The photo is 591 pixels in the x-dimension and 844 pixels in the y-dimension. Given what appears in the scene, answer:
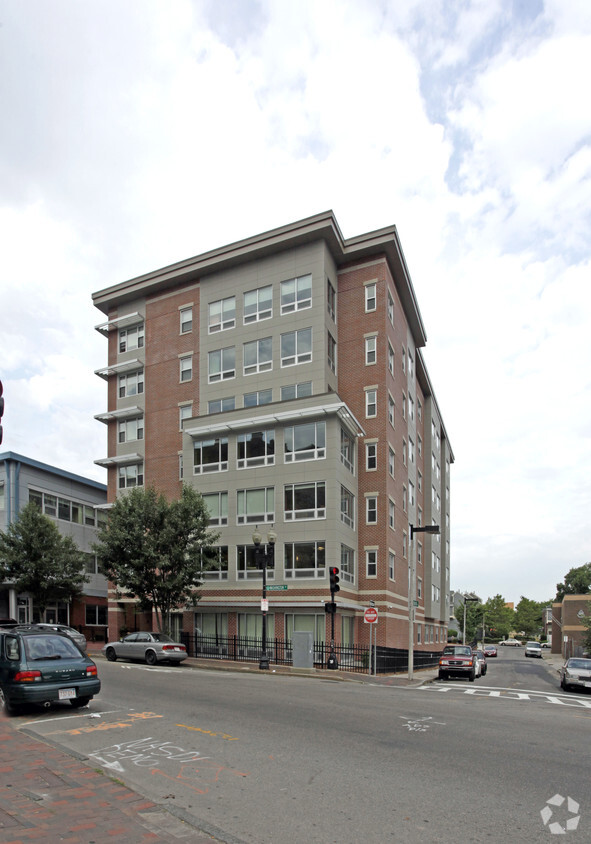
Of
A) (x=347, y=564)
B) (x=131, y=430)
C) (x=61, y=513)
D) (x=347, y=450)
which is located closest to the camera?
(x=347, y=564)

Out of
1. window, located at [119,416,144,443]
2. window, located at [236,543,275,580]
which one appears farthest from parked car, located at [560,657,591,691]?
window, located at [119,416,144,443]

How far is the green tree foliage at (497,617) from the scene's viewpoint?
137900 millimetres

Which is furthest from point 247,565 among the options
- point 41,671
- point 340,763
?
point 340,763

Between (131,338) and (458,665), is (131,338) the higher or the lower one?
the higher one

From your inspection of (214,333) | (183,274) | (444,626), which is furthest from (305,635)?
(444,626)

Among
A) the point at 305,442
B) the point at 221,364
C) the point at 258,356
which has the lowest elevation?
the point at 305,442

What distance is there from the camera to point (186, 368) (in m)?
42.9

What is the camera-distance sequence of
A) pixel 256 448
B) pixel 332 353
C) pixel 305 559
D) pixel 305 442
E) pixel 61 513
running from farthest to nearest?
pixel 61 513 < pixel 332 353 < pixel 256 448 < pixel 305 442 < pixel 305 559

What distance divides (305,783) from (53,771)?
307 cm

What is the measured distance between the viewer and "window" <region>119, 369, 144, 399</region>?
45312 mm

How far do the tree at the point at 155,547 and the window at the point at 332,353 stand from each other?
11.2 metres

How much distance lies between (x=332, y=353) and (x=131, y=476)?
15.8 meters

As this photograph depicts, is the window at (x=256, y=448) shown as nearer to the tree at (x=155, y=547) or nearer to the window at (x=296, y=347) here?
the tree at (x=155, y=547)

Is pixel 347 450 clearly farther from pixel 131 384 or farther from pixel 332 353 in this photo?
pixel 131 384
